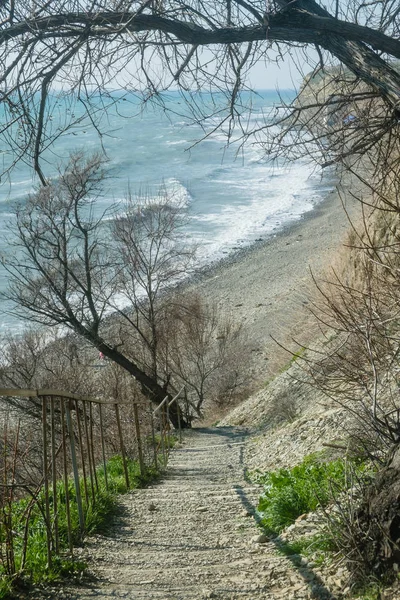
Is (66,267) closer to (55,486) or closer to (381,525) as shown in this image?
(55,486)

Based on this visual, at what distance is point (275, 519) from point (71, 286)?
64.6 feet

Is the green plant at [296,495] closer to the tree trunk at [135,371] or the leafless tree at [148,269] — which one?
the tree trunk at [135,371]

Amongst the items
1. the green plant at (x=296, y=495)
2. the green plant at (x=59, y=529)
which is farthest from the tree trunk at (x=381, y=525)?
the green plant at (x=59, y=529)

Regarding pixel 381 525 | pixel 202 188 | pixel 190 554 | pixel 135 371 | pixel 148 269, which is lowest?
pixel 190 554

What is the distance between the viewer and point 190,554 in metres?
6.12

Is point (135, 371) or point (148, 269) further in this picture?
point (148, 269)

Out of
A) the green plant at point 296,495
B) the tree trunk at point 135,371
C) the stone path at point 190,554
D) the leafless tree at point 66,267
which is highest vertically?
the leafless tree at point 66,267

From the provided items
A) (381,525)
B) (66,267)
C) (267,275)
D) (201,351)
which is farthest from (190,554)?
(267,275)

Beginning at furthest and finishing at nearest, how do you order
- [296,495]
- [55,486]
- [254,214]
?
1. [254,214]
2. [296,495]
3. [55,486]

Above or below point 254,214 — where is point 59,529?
below

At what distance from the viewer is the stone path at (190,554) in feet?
16.1

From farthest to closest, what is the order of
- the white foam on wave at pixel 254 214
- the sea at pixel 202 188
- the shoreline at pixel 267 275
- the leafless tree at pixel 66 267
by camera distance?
the white foam on wave at pixel 254 214 → the sea at pixel 202 188 → the shoreline at pixel 267 275 → the leafless tree at pixel 66 267

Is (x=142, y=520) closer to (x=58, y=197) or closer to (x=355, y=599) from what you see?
(x=355, y=599)

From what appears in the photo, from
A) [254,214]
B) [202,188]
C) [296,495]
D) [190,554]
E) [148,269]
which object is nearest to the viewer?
[190,554]
